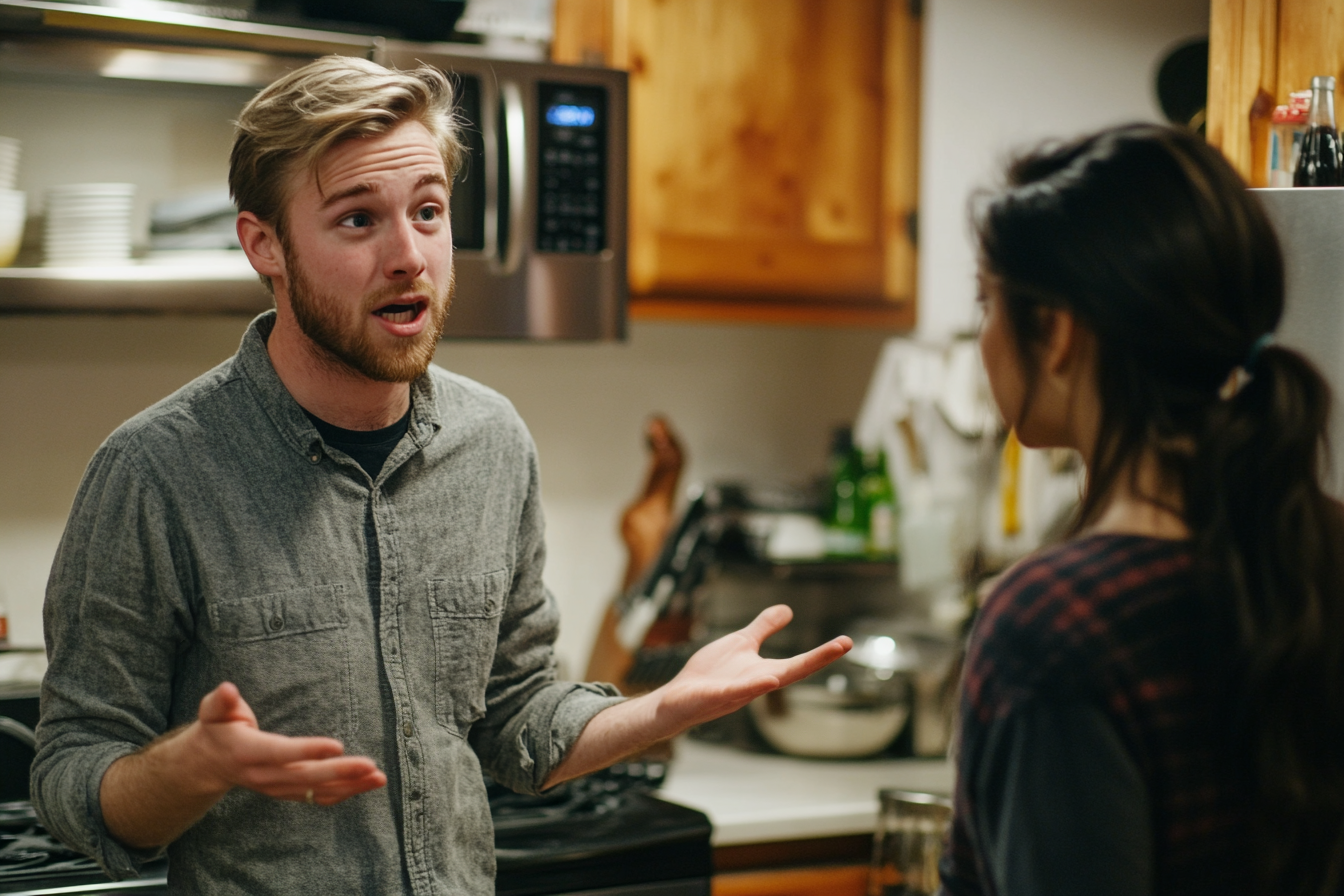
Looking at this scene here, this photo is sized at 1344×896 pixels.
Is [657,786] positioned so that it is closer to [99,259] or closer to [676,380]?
[676,380]

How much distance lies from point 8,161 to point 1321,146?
5.75 feet

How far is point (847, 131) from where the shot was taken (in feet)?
8.09

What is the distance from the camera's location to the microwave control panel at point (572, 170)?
6.86 ft

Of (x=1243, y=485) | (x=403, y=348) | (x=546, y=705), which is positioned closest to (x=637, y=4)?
(x=403, y=348)

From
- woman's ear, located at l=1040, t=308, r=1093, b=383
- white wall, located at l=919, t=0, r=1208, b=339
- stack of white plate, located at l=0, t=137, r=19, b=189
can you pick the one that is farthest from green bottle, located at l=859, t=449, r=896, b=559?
woman's ear, located at l=1040, t=308, r=1093, b=383

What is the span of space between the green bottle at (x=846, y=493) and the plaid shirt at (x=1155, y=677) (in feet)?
6.02

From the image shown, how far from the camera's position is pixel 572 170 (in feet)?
6.92

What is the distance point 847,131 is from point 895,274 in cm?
29

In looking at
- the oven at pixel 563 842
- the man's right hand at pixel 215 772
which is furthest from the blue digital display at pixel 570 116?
the man's right hand at pixel 215 772

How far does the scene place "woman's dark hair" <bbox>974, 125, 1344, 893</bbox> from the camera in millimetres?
757

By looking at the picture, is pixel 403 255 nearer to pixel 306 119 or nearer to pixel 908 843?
pixel 306 119

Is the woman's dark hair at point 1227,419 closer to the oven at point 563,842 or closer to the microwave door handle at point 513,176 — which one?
the oven at point 563,842

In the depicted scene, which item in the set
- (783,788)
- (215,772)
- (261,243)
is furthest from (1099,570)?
(783,788)

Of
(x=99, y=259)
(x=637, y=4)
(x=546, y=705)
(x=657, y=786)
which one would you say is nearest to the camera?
(x=546, y=705)
